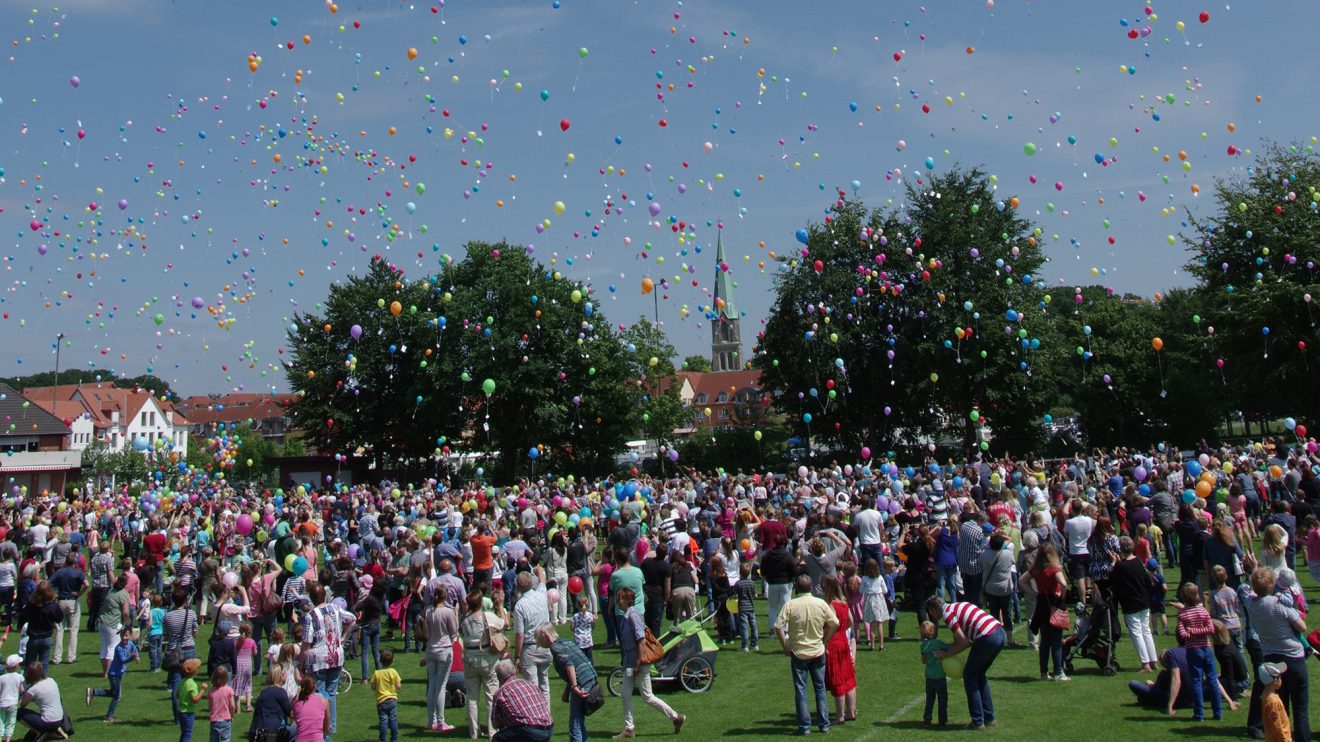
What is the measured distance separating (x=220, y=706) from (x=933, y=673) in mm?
5824

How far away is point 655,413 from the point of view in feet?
161

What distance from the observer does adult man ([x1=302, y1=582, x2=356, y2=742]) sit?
970 centimetres

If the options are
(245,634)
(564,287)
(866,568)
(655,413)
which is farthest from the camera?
(655,413)

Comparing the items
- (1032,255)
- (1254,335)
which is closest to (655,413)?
(1032,255)

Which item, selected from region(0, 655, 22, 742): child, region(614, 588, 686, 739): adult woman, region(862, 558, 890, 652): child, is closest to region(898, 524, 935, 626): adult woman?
region(862, 558, 890, 652): child

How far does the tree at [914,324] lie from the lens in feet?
124

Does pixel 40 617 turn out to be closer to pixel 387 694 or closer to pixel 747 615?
pixel 387 694

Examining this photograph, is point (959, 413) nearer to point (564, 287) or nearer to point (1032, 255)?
point (1032, 255)

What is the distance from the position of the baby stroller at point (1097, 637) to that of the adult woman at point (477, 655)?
17.8 feet

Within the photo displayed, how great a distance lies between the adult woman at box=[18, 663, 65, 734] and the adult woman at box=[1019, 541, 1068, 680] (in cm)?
911

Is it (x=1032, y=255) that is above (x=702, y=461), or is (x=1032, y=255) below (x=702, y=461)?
above

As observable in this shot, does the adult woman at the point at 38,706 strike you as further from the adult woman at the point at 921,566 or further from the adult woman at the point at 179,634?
the adult woman at the point at 921,566

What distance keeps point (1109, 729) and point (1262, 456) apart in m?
16.1

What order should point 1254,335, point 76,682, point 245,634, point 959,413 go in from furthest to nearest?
point 959,413
point 1254,335
point 76,682
point 245,634
